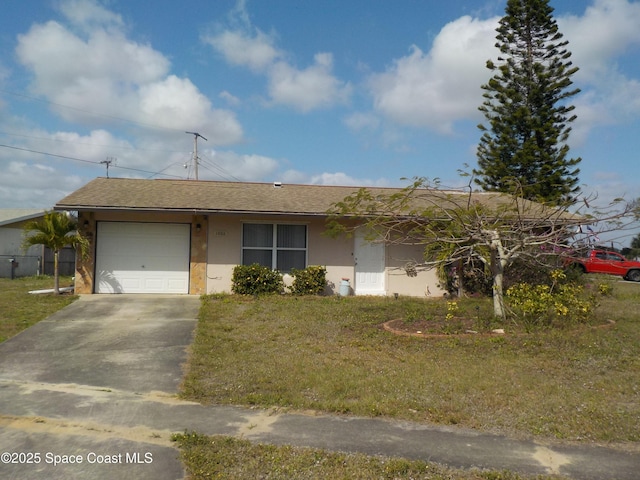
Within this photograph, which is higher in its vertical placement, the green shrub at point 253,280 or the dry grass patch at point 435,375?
the green shrub at point 253,280

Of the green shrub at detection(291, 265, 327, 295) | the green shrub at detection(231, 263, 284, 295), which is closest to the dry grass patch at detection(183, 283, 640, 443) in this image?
the green shrub at detection(231, 263, 284, 295)

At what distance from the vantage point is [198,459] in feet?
14.5

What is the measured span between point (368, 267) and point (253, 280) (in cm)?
359

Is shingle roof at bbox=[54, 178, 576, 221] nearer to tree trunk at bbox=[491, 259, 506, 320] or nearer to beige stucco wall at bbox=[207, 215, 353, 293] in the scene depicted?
beige stucco wall at bbox=[207, 215, 353, 293]

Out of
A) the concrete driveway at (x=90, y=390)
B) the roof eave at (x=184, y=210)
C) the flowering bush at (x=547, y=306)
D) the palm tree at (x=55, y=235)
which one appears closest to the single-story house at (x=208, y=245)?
the roof eave at (x=184, y=210)

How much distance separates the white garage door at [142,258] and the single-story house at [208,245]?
0.09ft

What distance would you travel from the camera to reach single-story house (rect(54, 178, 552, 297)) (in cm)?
1472

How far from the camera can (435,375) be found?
6969 millimetres

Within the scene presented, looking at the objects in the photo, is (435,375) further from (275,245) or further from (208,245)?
(208,245)

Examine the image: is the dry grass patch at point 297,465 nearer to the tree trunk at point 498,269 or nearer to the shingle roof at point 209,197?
the tree trunk at point 498,269

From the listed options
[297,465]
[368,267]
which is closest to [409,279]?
[368,267]

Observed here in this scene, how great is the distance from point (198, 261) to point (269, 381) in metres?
8.93

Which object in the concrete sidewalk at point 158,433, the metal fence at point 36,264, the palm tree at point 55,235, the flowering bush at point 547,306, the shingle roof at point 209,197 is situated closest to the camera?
the concrete sidewalk at point 158,433

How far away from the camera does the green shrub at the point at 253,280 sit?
14.7 metres
